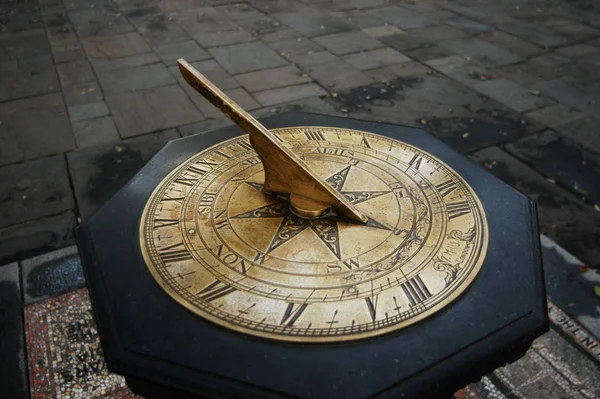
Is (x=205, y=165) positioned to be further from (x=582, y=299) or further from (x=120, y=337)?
(x=582, y=299)

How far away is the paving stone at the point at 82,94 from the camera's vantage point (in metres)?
4.69

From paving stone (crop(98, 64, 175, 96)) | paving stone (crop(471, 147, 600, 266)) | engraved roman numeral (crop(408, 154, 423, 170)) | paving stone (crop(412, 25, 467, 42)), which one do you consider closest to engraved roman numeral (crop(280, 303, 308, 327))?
engraved roman numeral (crop(408, 154, 423, 170))

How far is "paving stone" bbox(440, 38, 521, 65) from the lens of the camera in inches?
223

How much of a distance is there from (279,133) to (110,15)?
5747 mm

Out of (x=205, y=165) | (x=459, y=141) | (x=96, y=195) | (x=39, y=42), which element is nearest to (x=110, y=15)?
(x=39, y=42)

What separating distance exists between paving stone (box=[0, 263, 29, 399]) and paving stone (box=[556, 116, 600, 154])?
169 inches

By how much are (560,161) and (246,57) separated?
349 cm

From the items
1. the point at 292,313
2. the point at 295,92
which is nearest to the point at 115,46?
the point at 295,92

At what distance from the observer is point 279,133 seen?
92.5 inches

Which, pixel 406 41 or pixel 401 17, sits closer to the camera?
pixel 406 41

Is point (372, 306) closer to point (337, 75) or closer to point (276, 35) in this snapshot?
point (337, 75)

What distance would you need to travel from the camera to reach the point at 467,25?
264 inches

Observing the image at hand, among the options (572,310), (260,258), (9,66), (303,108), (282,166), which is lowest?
(9,66)

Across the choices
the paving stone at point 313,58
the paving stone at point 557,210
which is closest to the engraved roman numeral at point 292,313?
the paving stone at point 557,210
